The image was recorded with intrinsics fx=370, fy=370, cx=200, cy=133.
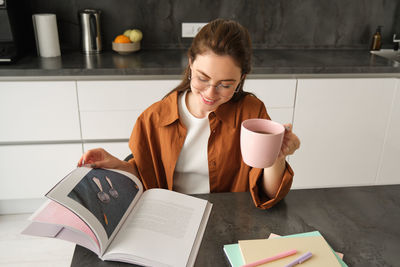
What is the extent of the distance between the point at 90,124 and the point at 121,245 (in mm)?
1369

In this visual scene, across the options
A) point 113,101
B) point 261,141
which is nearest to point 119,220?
point 261,141

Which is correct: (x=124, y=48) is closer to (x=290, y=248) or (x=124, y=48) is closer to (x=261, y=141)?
(x=261, y=141)

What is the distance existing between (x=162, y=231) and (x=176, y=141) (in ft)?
1.43

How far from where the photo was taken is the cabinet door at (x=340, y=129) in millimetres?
2156

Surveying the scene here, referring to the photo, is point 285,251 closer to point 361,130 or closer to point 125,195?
point 125,195

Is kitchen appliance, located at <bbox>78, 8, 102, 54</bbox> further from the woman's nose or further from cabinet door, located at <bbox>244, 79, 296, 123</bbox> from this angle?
the woman's nose

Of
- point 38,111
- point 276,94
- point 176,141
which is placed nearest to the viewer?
point 176,141

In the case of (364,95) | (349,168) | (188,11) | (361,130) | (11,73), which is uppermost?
(188,11)

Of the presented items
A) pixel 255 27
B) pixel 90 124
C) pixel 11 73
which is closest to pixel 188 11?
pixel 255 27

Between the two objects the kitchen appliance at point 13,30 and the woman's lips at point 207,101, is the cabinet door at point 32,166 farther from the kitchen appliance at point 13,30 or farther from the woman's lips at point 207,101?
the woman's lips at point 207,101

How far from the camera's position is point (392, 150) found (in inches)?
93.3

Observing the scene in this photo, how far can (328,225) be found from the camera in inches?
Answer: 36.6

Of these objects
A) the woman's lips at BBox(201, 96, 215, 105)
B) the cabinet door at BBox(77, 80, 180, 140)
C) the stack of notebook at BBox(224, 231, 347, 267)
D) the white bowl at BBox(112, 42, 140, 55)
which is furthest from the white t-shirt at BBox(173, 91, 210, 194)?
the white bowl at BBox(112, 42, 140, 55)

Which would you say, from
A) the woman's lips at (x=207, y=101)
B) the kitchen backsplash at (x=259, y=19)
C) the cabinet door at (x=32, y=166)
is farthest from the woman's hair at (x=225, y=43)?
the kitchen backsplash at (x=259, y=19)
